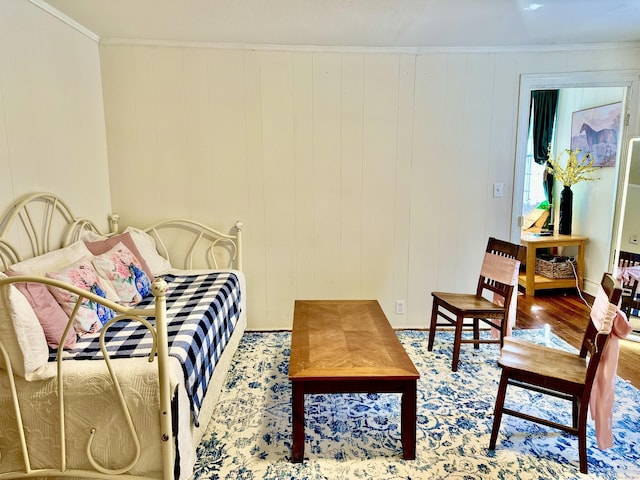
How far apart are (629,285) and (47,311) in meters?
4.04

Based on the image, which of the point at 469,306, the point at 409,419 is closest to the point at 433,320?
the point at 469,306

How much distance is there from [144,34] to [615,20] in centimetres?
329

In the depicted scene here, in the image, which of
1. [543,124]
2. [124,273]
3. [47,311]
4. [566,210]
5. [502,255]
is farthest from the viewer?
[543,124]

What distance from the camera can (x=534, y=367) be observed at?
6.34 feet

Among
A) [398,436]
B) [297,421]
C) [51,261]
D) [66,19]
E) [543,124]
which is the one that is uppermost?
[66,19]

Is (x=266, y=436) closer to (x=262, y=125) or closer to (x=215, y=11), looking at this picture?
(x=262, y=125)

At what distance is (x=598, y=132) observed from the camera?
14.3ft

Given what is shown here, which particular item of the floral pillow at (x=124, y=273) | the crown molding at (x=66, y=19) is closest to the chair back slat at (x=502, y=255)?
the floral pillow at (x=124, y=273)

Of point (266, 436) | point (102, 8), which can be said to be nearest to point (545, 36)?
point (102, 8)

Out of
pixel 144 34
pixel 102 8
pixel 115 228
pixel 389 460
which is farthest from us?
pixel 115 228

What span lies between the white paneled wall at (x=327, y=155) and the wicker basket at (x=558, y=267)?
1476 millimetres

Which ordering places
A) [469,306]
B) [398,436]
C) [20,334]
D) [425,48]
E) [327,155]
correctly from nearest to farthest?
[20,334] → [398,436] → [469,306] → [425,48] → [327,155]

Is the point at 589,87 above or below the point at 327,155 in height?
above

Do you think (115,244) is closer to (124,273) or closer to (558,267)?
(124,273)
